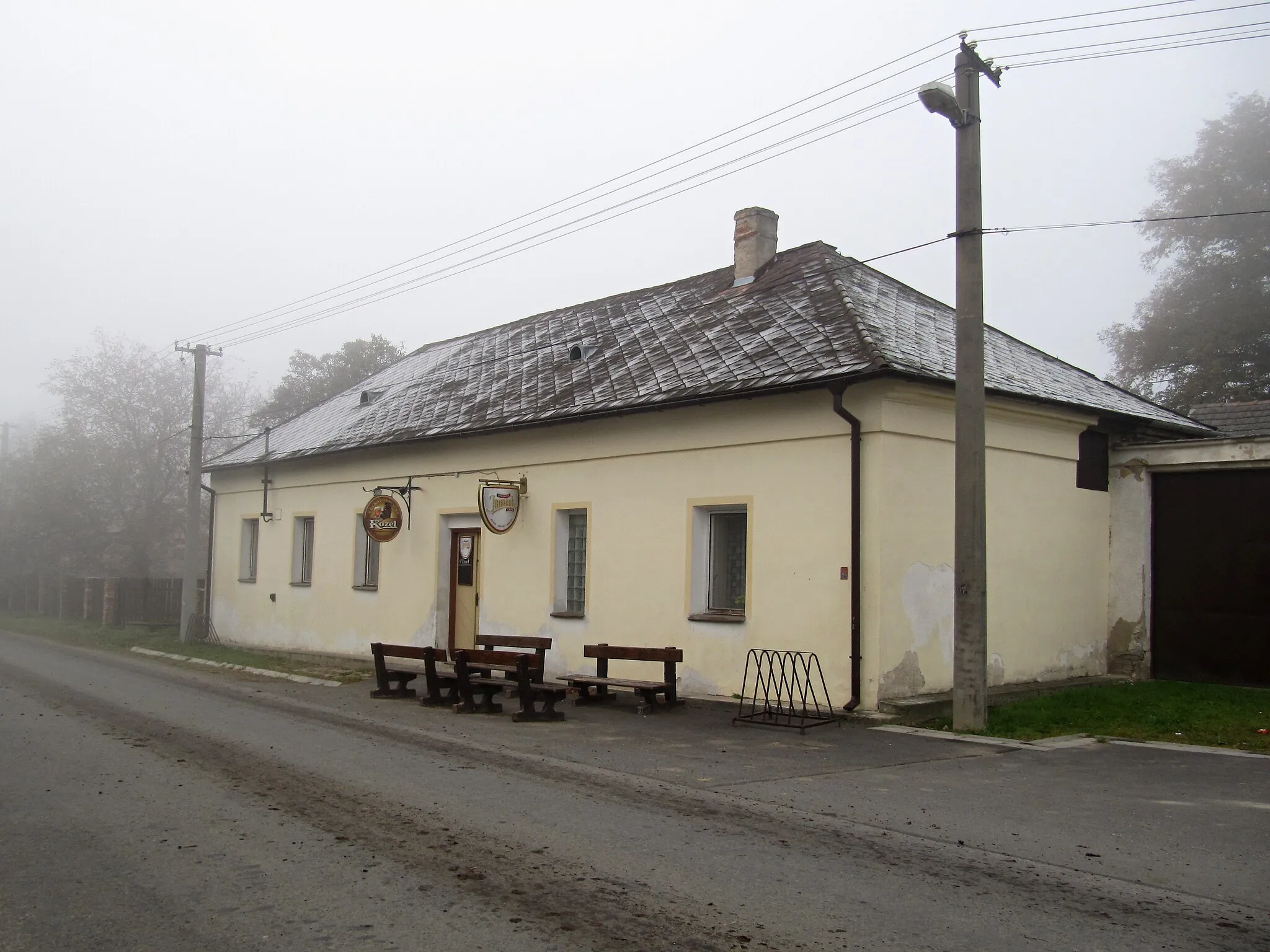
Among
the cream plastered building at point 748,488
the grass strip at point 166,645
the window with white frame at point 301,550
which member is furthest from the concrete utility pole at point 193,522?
the cream plastered building at point 748,488

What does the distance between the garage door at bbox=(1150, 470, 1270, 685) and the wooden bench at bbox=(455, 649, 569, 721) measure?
8157 millimetres

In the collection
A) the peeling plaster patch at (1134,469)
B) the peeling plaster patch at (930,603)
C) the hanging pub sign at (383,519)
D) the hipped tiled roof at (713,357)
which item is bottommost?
the peeling plaster patch at (930,603)

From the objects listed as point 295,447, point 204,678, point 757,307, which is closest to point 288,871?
point 757,307

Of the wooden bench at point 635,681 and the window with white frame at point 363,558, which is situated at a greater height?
the window with white frame at point 363,558

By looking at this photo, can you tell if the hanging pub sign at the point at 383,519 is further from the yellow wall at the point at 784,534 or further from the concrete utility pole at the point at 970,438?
the concrete utility pole at the point at 970,438

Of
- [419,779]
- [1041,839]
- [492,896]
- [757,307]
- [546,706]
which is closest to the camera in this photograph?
[492,896]

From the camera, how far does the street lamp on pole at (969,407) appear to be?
1072 cm

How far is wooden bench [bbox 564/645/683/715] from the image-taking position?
41.2 ft

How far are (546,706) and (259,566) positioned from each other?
13.6 meters

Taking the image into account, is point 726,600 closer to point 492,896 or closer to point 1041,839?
point 1041,839

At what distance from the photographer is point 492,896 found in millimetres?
5262

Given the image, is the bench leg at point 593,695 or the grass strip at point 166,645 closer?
the bench leg at point 593,695

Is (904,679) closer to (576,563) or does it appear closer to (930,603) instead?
(930,603)

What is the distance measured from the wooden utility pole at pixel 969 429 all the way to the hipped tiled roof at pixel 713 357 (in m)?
0.85
